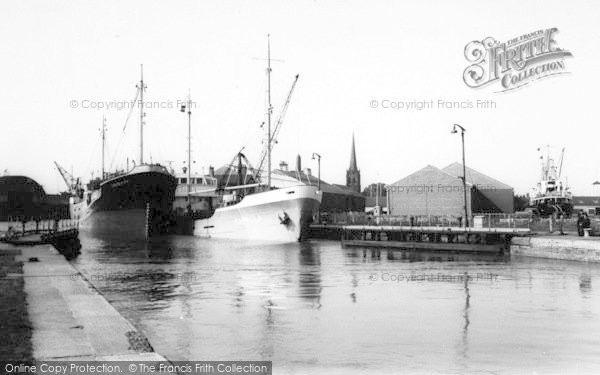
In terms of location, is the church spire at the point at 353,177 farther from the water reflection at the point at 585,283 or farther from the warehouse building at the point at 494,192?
the water reflection at the point at 585,283

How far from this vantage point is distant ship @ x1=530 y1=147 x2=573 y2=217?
6525 centimetres

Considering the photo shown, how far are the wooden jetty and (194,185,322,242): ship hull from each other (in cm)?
389

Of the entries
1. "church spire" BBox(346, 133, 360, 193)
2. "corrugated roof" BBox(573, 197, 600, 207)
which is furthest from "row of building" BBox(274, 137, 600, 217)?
"church spire" BBox(346, 133, 360, 193)

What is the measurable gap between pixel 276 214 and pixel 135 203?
17.8 metres

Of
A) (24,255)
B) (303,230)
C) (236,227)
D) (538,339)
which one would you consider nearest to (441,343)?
(538,339)

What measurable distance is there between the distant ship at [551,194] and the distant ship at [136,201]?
42.6 metres

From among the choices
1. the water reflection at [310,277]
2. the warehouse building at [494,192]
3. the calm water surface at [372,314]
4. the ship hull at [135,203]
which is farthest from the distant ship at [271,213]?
the warehouse building at [494,192]

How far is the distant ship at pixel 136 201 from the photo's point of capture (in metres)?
59.1

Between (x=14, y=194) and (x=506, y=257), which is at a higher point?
(x=14, y=194)

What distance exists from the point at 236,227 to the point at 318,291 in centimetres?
3739

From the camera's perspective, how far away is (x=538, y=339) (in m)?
11.7

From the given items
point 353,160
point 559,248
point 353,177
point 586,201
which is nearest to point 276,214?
point 559,248

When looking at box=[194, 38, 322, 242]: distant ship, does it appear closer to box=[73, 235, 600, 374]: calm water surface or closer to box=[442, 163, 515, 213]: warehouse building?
box=[73, 235, 600, 374]: calm water surface

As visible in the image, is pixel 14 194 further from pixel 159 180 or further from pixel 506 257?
pixel 506 257
